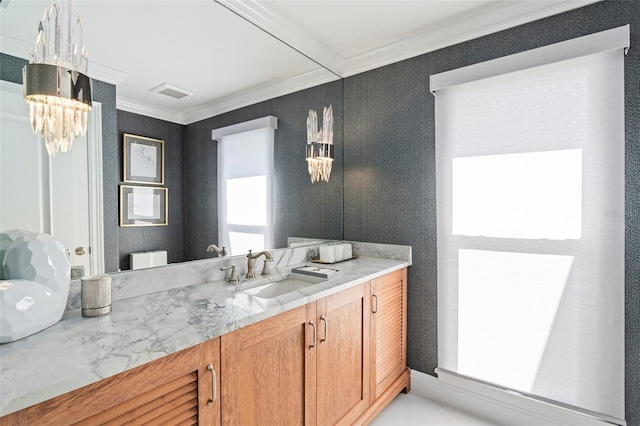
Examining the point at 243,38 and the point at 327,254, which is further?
the point at 327,254

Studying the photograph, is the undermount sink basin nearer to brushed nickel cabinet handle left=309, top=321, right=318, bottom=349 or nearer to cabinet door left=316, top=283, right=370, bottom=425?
cabinet door left=316, top=283, right=370, bottom=425

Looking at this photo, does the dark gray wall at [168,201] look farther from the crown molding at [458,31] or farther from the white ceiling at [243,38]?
the crown molding at [458,31]

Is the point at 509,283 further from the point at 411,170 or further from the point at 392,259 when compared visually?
the point at 411,170

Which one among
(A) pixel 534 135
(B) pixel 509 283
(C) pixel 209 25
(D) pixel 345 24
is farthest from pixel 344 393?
(D) pixel 345 24

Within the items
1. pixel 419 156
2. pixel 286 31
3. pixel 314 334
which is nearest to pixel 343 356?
pixel 314 334

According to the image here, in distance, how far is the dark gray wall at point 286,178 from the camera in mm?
1662

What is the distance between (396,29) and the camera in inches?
87.4

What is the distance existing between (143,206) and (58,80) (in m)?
0.56

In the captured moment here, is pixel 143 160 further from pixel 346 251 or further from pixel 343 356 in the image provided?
pixel 346 251

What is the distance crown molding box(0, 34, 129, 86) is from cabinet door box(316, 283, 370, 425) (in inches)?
51.7

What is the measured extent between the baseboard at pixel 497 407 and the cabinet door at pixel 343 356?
623 millimetres

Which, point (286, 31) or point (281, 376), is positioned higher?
point (286, 31)

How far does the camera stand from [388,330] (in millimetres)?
2127

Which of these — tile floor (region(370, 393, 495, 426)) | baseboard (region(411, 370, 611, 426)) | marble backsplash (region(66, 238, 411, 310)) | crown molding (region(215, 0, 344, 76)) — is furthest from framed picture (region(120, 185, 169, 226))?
baseboard (region(411, 370, 611, 426))
